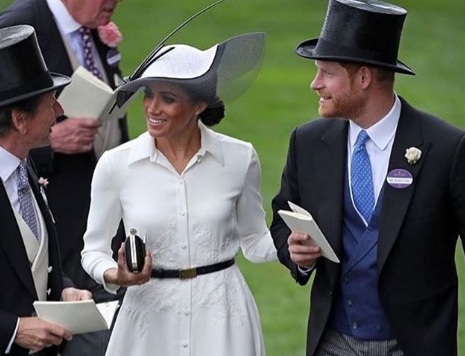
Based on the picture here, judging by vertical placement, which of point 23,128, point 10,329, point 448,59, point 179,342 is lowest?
point 448,59

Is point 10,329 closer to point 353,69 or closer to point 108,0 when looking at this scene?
point 353,69

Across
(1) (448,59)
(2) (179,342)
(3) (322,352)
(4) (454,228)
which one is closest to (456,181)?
(4) (454,228)

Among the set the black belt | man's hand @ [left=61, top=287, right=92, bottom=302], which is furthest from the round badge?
man's hand @ [left=61, top=287, right=92, bottom=302]

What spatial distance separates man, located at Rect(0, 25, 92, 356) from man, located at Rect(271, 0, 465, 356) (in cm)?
104

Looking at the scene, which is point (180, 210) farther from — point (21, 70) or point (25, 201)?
point (21, 70)

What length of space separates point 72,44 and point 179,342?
261 cm

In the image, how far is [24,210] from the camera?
707 centimetres

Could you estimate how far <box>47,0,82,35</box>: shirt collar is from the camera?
9445mm

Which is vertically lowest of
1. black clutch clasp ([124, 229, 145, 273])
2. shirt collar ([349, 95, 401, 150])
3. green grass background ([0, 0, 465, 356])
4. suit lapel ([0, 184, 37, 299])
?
green grass background ([0, 0, 465, 356])

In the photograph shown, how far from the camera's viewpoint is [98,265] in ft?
24.4

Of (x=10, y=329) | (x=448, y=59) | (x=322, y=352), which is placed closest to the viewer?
(x=10, y=329)

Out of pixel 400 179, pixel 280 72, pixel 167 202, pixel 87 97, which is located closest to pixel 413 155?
pixel 400 179

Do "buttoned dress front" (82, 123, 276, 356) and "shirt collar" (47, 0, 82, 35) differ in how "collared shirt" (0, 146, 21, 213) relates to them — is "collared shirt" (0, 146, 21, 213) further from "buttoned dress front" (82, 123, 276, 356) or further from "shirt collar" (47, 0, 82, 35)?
"shirt collar" (47, 0, 82, 35)

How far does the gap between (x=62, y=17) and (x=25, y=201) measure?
2562mm
